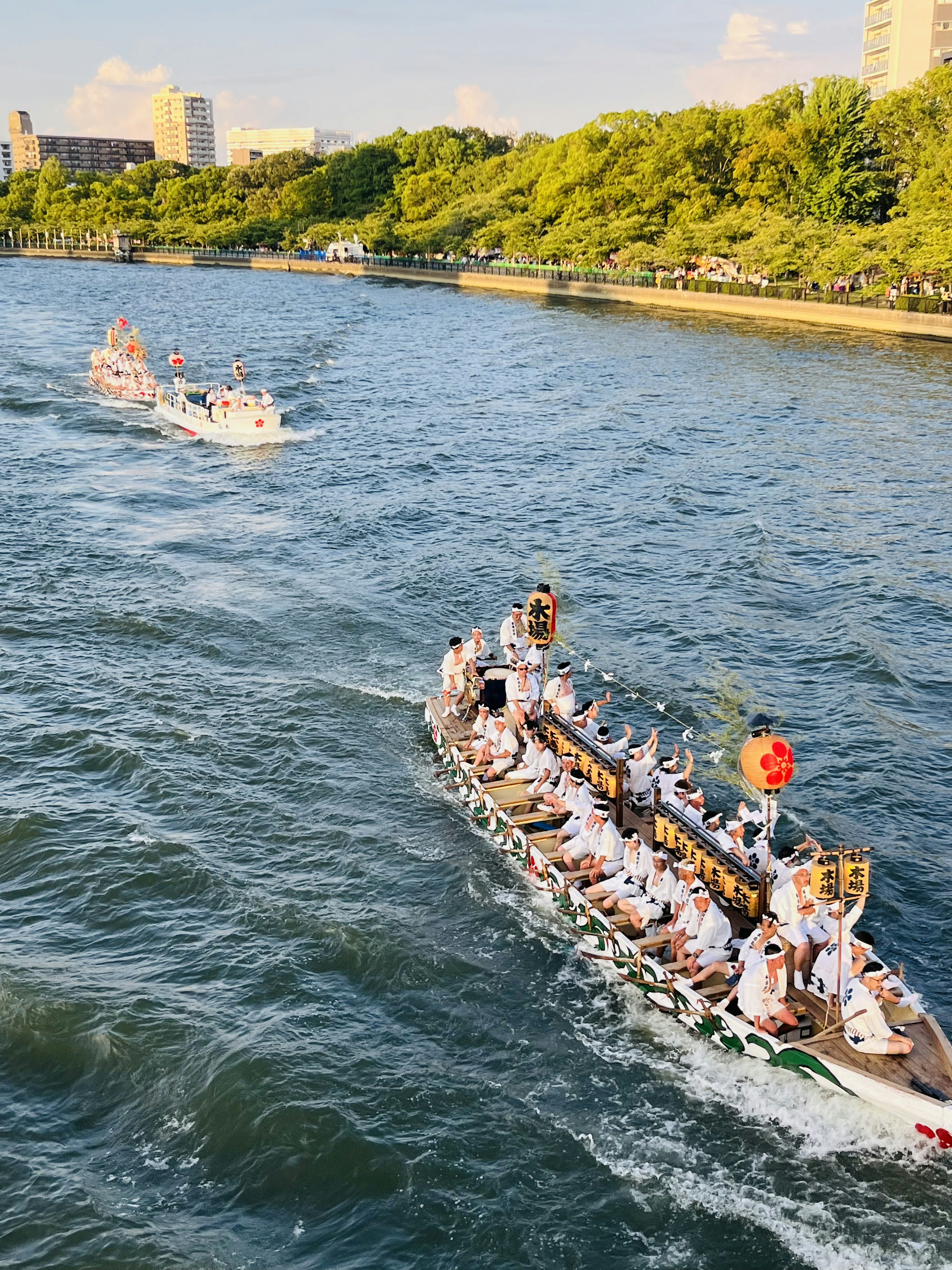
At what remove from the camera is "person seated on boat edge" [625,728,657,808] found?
74.7 feet

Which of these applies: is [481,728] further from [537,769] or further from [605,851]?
[605,851]

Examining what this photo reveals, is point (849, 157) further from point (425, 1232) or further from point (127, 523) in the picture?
point (425, 1232)

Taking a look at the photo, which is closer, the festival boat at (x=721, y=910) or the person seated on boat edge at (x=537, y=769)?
the festival boat at (x=721, y=910)

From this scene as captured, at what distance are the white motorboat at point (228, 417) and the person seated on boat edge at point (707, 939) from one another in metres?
47.7

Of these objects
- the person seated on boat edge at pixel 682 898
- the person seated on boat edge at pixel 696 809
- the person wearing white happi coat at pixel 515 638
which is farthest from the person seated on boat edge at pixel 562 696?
the person seated on boat edge at pixel 682 898

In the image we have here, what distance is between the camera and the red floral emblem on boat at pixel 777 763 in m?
18.0

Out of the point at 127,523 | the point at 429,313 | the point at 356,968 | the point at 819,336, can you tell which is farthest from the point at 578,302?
the point at 356,968

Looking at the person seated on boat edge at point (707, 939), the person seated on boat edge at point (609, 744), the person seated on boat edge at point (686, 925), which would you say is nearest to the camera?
the person seated on boat edge at point (707, 939)

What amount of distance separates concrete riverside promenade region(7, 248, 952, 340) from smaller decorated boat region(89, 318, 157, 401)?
5245cm

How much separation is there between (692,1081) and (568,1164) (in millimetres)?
2458

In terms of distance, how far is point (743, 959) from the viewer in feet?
57.9

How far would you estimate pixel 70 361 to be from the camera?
86.6 m

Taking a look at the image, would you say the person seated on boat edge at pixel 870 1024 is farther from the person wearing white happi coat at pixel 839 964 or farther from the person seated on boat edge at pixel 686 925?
the person seated on boat edge at pixel 686 925

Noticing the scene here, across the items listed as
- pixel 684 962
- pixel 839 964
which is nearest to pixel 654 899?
pixel 684 962
